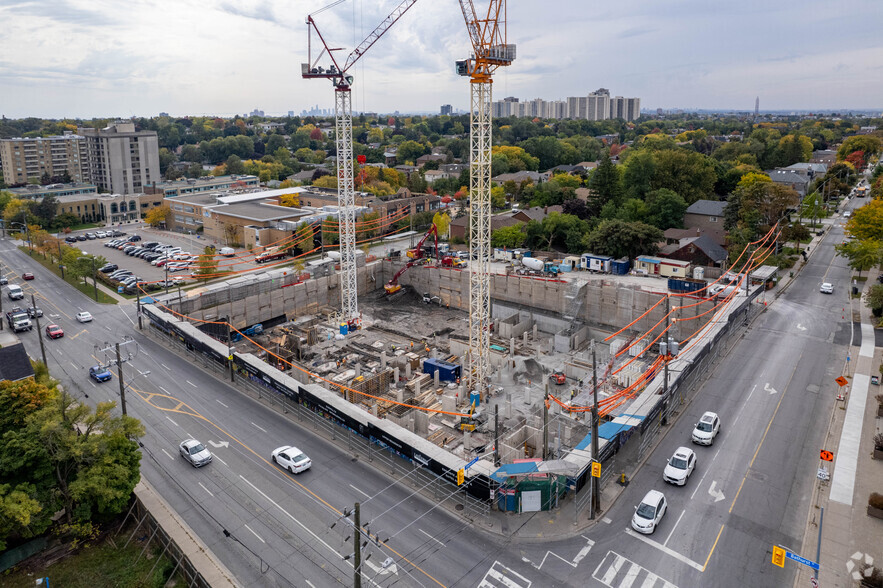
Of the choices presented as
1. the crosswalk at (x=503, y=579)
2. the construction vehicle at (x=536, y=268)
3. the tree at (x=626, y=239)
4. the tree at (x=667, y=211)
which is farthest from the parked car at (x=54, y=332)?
the tree at (x=667, y=211)

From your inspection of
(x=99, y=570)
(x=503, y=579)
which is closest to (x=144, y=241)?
(x=99, y=570)

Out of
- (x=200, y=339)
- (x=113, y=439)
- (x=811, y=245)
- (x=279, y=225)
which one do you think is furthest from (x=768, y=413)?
(x=279, y=225)

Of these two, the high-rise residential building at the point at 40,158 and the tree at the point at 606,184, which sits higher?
the high-rise residential building at the point at 40,158

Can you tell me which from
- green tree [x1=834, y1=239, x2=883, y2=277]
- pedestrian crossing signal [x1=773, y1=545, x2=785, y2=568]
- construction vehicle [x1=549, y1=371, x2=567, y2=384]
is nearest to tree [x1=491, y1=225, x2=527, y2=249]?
construction vehicle [x1=549, y1=371, x2=567, y2=384]

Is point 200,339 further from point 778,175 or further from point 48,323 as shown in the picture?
point 778,175

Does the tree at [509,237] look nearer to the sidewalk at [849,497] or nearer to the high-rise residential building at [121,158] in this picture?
the sidewalk at [849,497]

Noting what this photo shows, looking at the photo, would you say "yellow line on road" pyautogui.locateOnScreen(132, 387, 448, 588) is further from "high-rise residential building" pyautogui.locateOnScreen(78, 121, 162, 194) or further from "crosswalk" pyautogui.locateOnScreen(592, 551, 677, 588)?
"high-rise residential building" pyautogui.locateOnScreen(78, 121, 162, 194)

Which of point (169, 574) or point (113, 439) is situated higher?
point (113, 439)
